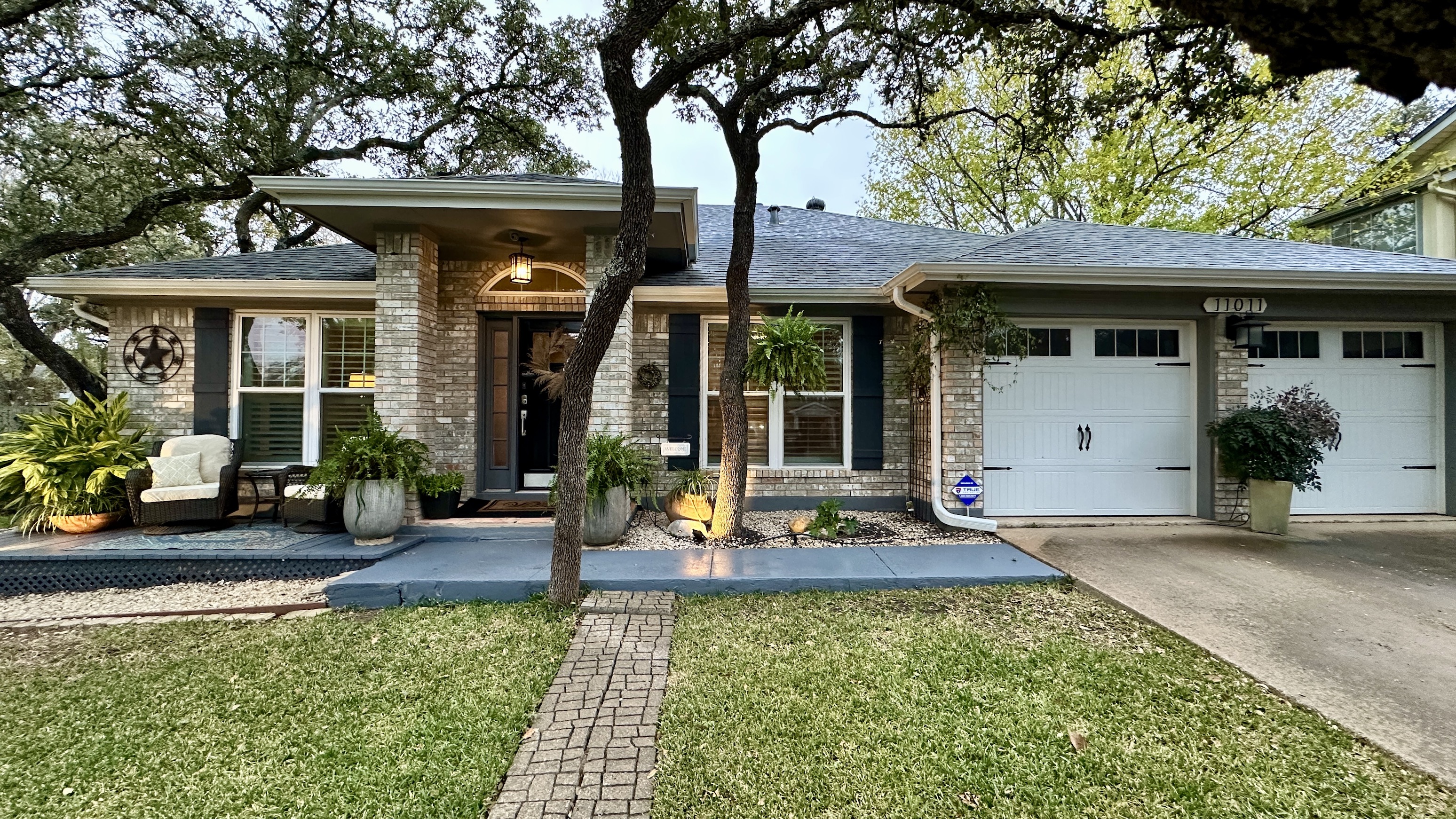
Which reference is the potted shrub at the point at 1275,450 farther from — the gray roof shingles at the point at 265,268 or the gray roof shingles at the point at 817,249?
the gray roof shingles at the point at 265,268

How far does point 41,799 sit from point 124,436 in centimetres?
533

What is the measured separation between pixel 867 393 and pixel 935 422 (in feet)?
3.24

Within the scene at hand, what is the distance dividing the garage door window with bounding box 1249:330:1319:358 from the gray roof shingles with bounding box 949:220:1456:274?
2.27 ft

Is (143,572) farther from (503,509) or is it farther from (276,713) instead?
(276,713)

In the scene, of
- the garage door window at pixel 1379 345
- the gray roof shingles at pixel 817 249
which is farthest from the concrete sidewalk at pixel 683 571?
the garage door window at pixel 1379 345

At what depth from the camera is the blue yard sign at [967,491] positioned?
555cm

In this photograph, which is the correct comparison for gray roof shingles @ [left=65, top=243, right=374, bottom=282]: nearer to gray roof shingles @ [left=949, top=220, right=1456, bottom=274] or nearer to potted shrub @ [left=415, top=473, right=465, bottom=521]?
potted shrub @ [left=415, top=473, right=465, bottom=521]

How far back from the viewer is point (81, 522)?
497 centimetres

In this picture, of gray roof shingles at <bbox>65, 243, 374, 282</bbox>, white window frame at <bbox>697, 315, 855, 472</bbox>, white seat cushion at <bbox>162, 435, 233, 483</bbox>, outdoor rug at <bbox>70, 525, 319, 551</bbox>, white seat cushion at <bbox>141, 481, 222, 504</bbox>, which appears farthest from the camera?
white window frame at <bbox>697, 315, 855, 472</bbox>

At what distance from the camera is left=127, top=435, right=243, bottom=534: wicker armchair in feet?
16.3

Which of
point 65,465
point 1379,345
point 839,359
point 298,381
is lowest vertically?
point 65,465

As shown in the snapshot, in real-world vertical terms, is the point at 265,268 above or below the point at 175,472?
above

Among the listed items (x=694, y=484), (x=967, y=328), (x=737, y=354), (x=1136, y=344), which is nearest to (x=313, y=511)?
(x=694, y=484)

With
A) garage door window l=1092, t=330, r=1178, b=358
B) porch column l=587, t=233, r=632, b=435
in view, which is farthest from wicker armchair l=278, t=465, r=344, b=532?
garage door window l=1092, t=330, r=1178, b=358
